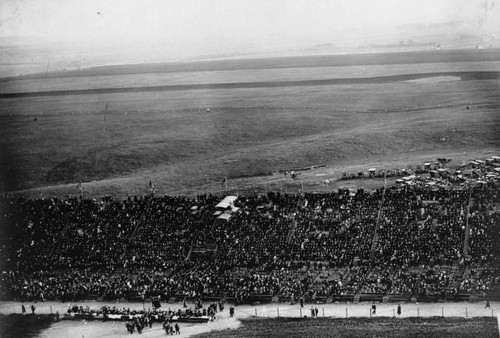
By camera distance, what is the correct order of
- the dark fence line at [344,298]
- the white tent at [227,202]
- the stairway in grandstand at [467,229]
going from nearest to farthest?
the dark fence line at [344,298], the stairway in grandstand at [467,229], the white tent at [227,202]

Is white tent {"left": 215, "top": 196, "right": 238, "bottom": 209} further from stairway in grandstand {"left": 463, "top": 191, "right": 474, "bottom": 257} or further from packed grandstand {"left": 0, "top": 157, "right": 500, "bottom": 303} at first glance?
stairway in grandstand {"left": 463, "top": 191, "right": 474, "bottom": 257}

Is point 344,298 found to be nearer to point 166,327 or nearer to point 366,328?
point 366,328

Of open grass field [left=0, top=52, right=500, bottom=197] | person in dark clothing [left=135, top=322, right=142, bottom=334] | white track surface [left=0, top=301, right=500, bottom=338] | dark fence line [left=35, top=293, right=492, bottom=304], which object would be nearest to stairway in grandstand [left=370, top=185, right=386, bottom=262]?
dark fence line [left=35, top=293, right=492, bottom=304]

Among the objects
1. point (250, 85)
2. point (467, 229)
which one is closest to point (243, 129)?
point (250, 85)

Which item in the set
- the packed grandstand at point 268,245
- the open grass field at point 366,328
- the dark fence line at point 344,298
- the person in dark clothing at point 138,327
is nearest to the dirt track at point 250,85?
the packed grandstand at point 268,245

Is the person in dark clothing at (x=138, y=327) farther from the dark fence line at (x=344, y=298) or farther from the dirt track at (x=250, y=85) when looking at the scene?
the dirt track at (x=250, y=85)

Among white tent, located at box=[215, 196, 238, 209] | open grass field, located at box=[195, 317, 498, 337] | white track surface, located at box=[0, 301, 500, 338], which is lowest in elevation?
white track surface, located at box=[0, 301, 500, 338]
